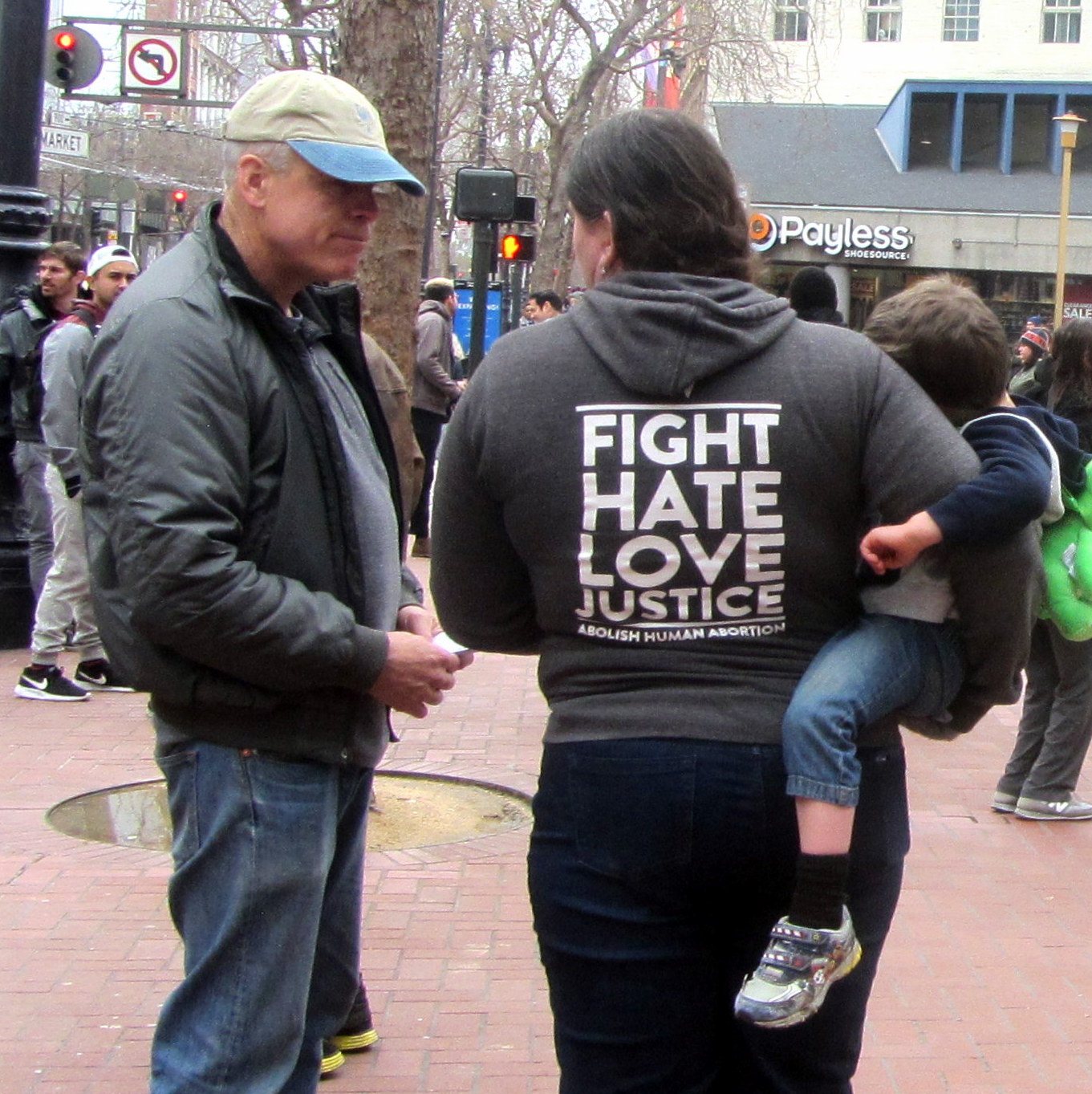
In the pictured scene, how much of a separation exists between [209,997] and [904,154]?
38741 mm

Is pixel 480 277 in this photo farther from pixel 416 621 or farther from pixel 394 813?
pixel 416 621

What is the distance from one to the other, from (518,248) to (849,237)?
20980mm

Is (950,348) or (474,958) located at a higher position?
(950,348)

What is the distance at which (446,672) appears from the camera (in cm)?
267

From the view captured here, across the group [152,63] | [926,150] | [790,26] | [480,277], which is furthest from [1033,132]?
[480,277]

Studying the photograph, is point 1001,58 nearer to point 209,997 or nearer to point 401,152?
point 401,152

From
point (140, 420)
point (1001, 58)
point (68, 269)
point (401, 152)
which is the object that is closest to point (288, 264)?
point (140, 420)

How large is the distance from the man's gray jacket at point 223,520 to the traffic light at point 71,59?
14522mm

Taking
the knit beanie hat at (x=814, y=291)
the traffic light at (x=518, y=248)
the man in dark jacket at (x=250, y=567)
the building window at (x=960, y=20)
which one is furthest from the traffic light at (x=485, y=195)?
the building window at (x=960, y=20)

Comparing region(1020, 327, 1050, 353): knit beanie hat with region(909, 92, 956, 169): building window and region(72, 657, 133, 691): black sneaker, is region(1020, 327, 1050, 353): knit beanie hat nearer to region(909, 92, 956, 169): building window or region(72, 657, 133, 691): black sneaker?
region(72, 657, 133, 691): black sneaker

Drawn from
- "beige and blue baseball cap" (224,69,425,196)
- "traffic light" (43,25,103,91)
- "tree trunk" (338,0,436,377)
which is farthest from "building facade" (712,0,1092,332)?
"beige and blue baseball cap" (224,69,425,196)

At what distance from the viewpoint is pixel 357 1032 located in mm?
3975

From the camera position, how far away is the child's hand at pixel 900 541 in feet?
7.47

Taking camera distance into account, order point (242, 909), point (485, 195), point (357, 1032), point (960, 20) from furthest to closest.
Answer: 1. point (960, 20)
2. point (485, 195)
3. point (357, 1032)
4. point (242, 909)
